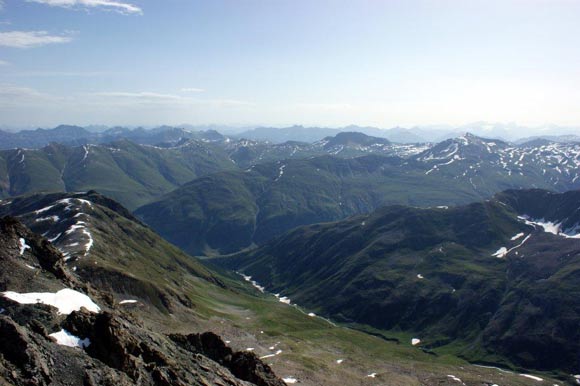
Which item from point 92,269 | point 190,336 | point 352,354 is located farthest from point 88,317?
point 352,354

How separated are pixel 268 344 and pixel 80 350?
123403 millimetres

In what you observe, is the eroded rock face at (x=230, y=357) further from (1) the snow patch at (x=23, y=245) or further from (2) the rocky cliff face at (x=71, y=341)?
(1) the snow patch at (x=23, y=245)

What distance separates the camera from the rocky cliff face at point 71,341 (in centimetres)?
4628

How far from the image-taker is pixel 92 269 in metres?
175

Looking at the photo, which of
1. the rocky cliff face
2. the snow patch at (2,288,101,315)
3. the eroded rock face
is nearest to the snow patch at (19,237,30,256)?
the rocky cliff face

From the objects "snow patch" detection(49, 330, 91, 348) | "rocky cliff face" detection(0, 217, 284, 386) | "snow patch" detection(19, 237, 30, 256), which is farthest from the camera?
"snow patch" detection(19, 237, 30, 256)

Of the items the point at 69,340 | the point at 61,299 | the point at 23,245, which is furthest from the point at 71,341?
the point at 23,245

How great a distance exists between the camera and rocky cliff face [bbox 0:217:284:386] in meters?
46.3

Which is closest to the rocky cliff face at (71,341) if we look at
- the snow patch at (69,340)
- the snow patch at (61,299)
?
the snow patch at (69,340)

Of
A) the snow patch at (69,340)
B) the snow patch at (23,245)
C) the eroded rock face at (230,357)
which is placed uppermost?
the snow patch at (23,245)

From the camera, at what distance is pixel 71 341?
54.3 meters

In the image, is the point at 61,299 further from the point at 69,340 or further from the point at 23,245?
the point at 23,245

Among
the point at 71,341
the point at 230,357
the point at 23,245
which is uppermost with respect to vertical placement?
the point at 23,245

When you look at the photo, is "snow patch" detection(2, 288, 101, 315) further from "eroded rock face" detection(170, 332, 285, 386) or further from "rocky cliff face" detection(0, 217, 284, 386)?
"eroded rock face" detection(170, 332, 285, 386)
